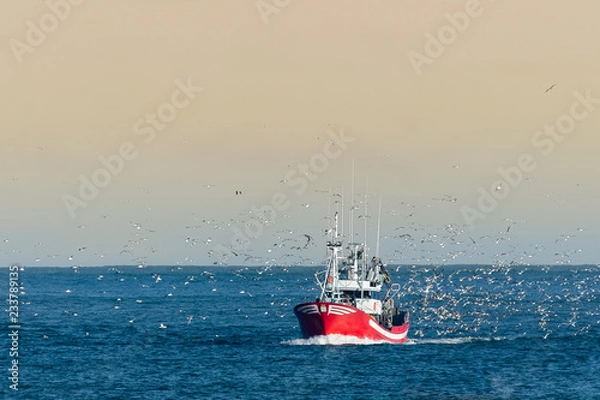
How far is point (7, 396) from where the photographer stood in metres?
70.2

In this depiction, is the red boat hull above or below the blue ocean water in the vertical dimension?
above

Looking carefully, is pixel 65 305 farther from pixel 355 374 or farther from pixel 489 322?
pixel 355 374

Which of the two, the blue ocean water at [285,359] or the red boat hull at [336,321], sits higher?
the red boat hull at [336,321]

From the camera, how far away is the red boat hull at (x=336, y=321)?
8856 centimetres

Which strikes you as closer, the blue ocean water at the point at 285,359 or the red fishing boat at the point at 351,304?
the blue ocean water at the point at 285,359

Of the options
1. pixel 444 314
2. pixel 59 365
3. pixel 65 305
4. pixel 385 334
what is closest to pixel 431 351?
pixel 385 334

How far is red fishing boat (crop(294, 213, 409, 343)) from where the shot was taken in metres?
89.6

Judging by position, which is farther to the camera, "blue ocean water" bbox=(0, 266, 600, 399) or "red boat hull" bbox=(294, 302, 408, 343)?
"red boat hull" bbox=(294, 302, 408, 343)

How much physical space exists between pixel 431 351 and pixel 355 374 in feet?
54.1

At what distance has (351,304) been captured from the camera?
9350 centimetres

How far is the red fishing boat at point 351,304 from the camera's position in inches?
3526

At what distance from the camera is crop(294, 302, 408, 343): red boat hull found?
88.6 meters

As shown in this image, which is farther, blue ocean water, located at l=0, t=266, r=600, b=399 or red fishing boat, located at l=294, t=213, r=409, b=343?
red fishing boat, located at l=294, t=213, r=409, b=343

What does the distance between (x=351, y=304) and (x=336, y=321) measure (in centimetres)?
407
